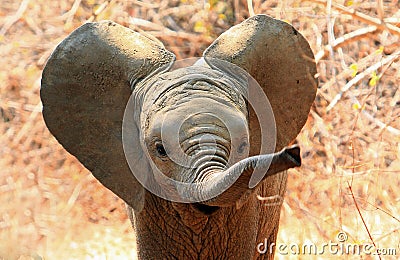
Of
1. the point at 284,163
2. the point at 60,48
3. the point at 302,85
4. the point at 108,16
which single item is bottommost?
the point at 108,16

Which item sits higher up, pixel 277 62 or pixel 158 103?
pixel 158 103

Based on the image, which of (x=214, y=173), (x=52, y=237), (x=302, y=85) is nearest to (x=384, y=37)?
(x=302, y=85)

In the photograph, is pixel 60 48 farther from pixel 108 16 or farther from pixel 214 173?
pixel 108 16

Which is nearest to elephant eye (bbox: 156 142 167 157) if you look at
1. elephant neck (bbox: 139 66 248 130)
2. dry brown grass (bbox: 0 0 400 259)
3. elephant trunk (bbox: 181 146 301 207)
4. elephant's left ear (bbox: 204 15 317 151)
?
elephant neck (bbox: 139 66 248 130)

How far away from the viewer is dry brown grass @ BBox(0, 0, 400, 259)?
5117 millimetres

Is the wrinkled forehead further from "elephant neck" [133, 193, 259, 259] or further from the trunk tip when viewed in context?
the trunk tip

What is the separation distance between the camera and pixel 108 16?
219 inches

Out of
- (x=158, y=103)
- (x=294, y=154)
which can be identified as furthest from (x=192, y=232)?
(x=294, y=154)

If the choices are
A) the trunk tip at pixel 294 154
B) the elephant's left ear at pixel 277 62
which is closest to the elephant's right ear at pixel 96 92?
the elephant's left ear at pixel 277 62

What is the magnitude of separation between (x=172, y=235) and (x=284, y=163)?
4.07 ft

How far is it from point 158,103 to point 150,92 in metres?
0.12

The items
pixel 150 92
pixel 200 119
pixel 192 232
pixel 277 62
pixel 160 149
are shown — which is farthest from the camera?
pixel 277 62

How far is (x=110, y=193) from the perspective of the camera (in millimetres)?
6262

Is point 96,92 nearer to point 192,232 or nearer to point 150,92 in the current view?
point 150,92
